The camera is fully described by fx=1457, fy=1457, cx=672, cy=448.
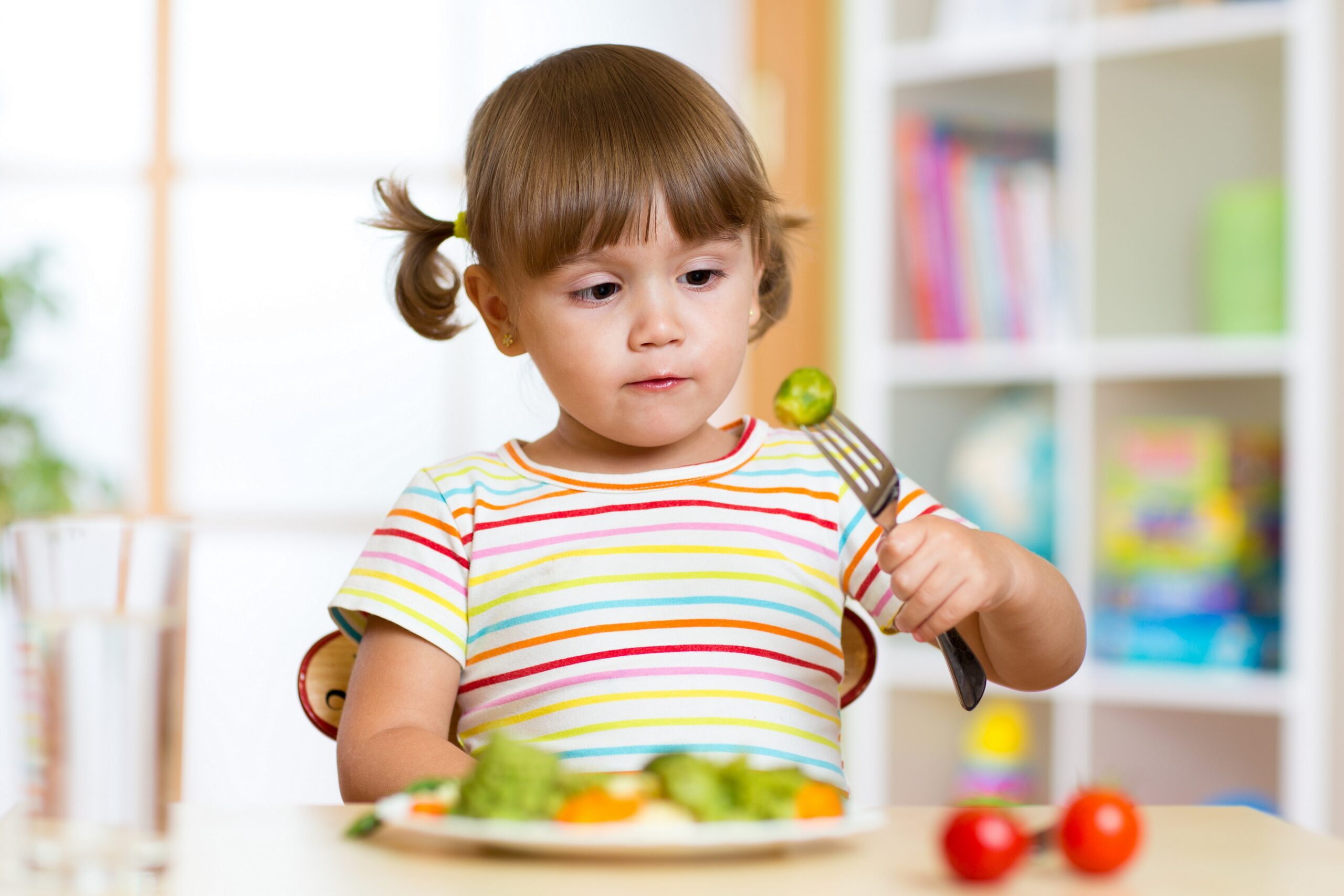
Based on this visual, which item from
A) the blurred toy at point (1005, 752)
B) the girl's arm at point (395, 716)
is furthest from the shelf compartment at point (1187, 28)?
the girl's arm at point (395, 716)

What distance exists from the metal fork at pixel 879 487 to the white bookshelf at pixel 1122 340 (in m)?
1.41

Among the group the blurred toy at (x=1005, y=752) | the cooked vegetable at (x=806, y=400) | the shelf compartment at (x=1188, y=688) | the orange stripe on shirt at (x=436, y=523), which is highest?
the cooked vegetable at (x=806, y=400)

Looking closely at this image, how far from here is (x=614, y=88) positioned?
1.10 metres

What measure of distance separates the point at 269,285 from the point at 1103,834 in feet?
8.97

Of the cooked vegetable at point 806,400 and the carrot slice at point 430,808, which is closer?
the carrot slice at point 430,808

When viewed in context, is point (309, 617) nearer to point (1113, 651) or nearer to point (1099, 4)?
point (1113, 651)

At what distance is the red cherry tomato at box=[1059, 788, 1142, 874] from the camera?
608mm

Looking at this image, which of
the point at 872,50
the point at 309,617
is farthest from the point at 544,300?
the point at 309,617

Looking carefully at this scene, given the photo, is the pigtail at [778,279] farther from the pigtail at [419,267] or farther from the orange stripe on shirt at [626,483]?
the pigtail at [419,267]

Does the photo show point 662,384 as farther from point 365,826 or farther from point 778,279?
point 365,826

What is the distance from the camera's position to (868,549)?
3.62 feet

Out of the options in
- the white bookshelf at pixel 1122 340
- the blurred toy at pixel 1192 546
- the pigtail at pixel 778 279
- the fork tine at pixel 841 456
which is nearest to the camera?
the fork tine at pixel 841 456

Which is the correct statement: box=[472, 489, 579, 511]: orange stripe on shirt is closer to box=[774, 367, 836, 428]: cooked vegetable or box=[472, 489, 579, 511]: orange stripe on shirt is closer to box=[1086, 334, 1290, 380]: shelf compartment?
box=[774, 367, 836, 428]: cooked vegetable

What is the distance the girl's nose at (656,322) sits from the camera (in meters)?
1.04
